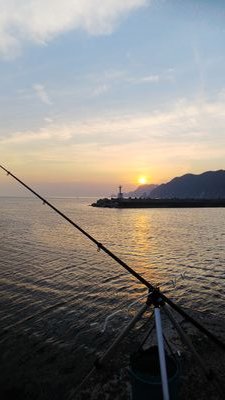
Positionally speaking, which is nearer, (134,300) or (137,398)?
(137,398)

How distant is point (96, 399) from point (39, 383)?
1509 mm

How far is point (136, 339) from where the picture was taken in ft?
31.2

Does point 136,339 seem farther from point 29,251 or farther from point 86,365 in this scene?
point 29,251

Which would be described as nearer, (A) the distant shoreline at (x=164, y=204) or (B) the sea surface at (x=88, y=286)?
(B) the sea surface at (x=88, y=286)

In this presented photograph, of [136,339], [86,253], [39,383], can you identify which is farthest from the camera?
[86,253]

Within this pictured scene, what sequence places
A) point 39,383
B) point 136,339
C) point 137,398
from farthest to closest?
point 136,339
point 39,383
point 137,398

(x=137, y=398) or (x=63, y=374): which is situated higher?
(x=137, y=398)

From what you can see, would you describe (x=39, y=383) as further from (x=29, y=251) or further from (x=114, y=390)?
(x=29, y=251)

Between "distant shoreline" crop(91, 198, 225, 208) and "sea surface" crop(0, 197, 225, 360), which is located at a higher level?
"distant shoreline" crop(91, 198, 225, 208)

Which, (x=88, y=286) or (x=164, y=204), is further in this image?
(x=164, y=204)

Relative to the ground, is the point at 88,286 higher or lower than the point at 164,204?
lower

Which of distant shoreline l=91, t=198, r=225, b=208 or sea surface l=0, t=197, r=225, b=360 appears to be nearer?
sea surface l=0, t=197, r=225, b=360

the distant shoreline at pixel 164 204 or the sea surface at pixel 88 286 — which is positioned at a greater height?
the distant shoreline at pixel 164 204

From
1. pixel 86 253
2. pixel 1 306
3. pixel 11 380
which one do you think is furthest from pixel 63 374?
pixel 86 253
